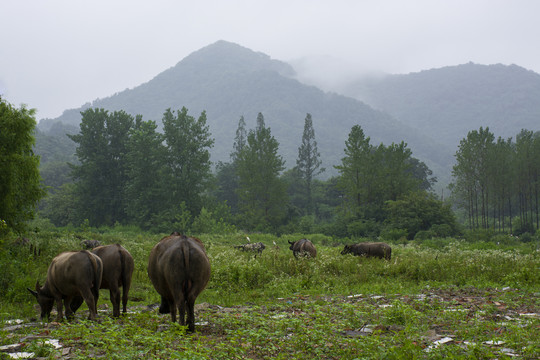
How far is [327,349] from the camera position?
6.44m

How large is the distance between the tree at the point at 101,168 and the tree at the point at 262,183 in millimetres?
15160

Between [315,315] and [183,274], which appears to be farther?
[315,315]

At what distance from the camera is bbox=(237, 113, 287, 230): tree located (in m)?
51.0

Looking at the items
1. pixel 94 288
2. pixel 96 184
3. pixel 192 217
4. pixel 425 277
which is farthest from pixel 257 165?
pixel 94 288

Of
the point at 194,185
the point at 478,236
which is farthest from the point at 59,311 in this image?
the point at 478,236

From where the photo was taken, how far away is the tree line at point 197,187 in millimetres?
43594

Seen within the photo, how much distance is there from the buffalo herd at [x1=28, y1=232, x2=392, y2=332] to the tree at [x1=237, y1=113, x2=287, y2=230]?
4078cm

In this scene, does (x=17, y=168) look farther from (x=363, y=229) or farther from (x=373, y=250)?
(x=363, y=229)

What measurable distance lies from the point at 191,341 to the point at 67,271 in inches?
149

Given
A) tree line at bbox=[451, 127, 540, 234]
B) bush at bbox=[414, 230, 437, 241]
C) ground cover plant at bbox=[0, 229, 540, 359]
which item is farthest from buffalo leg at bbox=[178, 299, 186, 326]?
tree line at bbox=[451, 127, 540, 234]

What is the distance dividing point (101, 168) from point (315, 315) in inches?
1810

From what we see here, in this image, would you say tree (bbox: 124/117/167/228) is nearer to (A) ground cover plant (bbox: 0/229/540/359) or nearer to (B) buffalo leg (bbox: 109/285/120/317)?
(A) ground cover plant (bbox: 0/229/540/359)

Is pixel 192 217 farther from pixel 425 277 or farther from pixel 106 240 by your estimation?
pixel 425 277

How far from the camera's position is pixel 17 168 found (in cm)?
1689
